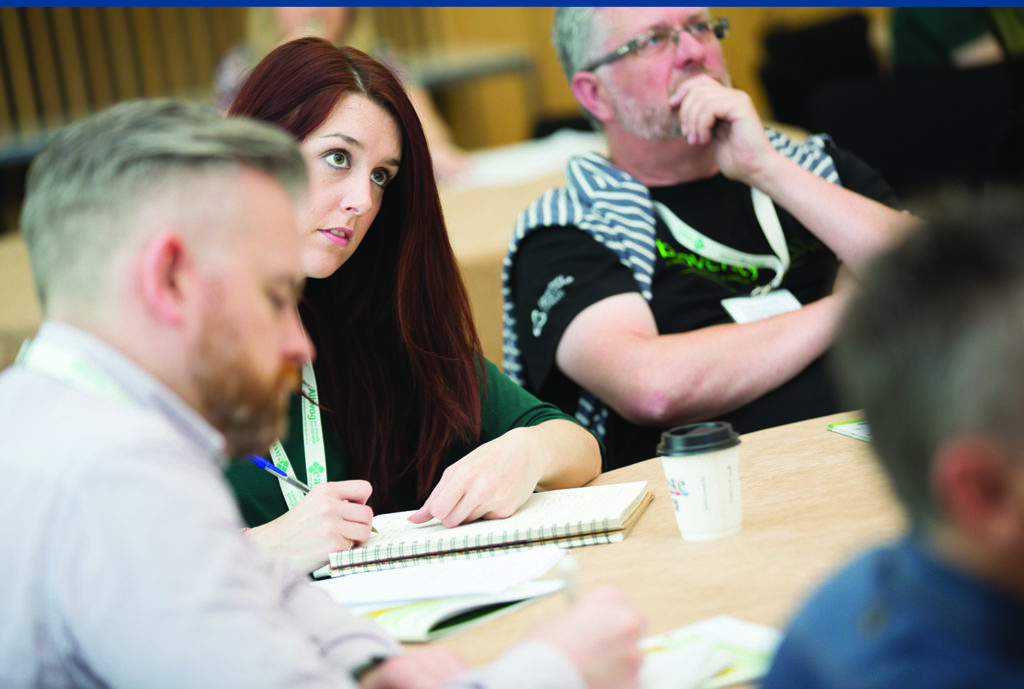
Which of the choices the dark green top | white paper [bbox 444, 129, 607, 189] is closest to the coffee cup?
the dark green top

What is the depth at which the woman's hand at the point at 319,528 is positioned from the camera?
128 centimetres

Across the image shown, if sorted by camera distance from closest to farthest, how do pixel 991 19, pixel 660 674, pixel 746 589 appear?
pixel 660 674, pixel 746 589, pixel 991 19

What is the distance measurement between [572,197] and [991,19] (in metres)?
2.44

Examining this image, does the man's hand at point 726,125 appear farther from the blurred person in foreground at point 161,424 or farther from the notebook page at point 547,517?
the blurred person in foreground at point 161,424

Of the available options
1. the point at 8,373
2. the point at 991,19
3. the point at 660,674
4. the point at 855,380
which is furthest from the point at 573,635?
the point at 991,19

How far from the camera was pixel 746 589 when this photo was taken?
102 centimetres

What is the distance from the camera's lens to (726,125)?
222 centimetres

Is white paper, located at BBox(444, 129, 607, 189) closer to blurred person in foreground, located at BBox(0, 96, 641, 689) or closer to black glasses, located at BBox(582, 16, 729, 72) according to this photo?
black glasses, located at BBox(582, 16, 729, 72)

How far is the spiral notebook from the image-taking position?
1.25 meters

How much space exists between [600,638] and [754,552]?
37 cm

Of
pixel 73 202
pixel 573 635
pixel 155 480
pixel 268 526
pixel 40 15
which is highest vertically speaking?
pixel 40 15

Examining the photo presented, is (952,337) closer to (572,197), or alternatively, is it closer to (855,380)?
(855,380)

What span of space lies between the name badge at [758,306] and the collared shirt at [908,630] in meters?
1.51

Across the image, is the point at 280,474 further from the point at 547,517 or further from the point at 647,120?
the point at 647,120
